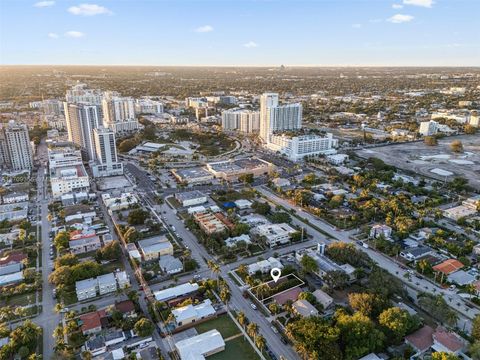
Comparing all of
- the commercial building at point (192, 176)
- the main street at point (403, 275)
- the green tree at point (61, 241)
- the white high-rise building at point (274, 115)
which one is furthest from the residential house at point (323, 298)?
the white high-rise building at point (274, 115)

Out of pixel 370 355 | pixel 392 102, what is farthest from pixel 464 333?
pixel 392 102

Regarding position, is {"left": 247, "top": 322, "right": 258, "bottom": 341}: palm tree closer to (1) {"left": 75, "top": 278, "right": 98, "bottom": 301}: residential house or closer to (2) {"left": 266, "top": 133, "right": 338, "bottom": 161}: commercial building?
(1) {"left": 75, "top": 278, "right": 98, "bottom": 301}: residential house

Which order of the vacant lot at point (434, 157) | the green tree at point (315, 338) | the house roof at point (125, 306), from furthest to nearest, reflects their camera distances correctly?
the vacant lot at point (434, 157), the house roof at point (125, 306), the green tree at point (315, 338)

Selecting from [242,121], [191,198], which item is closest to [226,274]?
[191,198]

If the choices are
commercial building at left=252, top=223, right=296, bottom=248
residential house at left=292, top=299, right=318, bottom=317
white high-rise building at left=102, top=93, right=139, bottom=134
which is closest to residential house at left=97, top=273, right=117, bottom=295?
residential house at left=292, top=299, right=318, bottom=317

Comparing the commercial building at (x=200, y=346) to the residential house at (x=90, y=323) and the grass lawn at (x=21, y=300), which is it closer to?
the residential house at (x=90, y=323)

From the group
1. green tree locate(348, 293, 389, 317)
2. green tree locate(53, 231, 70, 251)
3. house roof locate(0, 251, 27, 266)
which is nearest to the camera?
green tree locate(348, 293, 389, 317)
